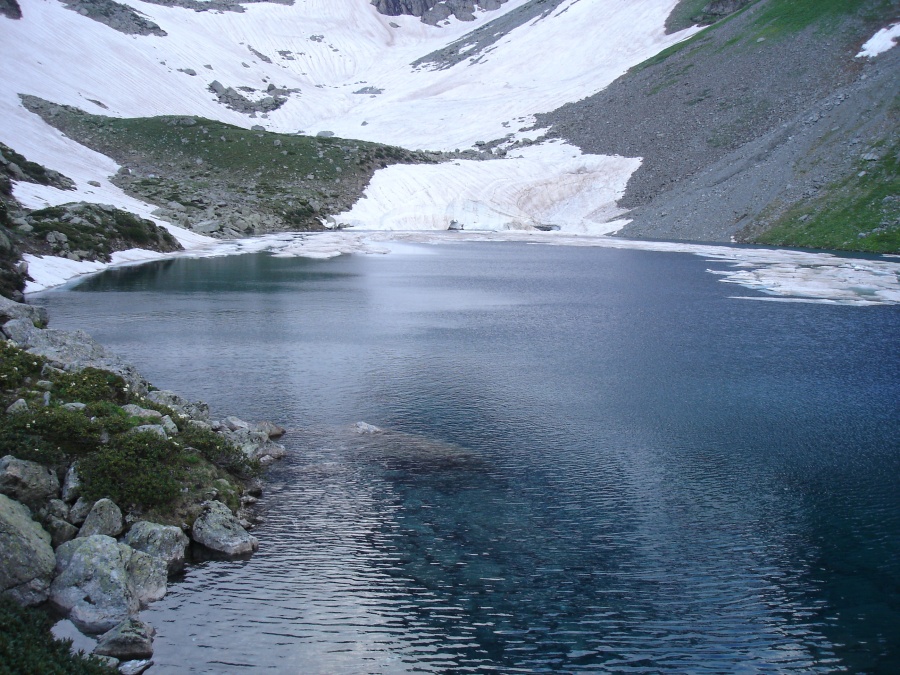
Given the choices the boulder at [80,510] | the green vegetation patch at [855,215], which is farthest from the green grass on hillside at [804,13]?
the boulder at [80,510]

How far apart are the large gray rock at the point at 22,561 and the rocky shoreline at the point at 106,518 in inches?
0.7

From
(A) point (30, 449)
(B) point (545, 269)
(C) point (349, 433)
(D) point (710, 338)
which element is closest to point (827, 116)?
(B) point (545, 269)

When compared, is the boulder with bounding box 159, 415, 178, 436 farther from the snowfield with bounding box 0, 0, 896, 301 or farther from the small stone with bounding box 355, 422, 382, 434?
the snowfield with bounding box 0, 0, 896, 301

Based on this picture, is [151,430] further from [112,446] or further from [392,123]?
[392,123]

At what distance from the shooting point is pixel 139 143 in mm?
123062

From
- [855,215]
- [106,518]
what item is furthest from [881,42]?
[106,518]

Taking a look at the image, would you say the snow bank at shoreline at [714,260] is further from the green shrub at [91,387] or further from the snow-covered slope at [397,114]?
the green shrub at [91,387]

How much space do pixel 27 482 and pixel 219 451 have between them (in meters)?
4.81

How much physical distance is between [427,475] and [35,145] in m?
102

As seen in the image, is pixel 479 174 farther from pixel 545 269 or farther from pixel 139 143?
pixel 545 269

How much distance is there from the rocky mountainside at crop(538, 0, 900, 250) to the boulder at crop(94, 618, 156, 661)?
83302 mm

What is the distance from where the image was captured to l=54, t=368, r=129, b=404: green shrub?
19406 mm

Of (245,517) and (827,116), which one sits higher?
(827,116)

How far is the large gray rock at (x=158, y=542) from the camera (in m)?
15.0
